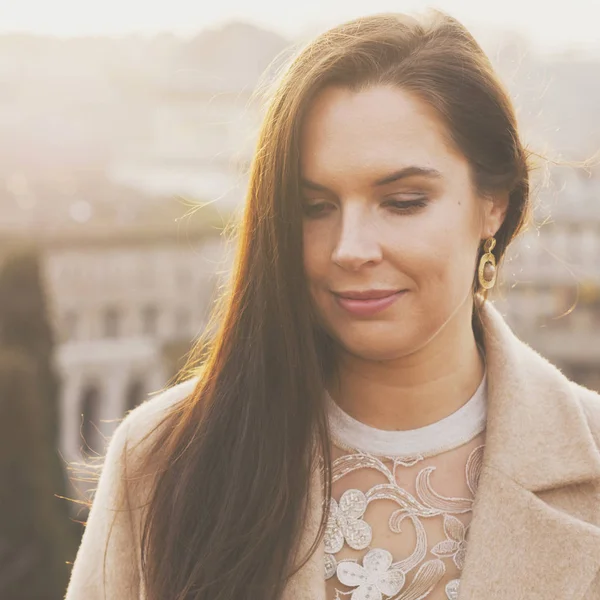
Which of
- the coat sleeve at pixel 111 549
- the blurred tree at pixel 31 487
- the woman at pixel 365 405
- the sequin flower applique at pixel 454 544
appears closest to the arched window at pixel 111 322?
the blurred tree at pixel 31 487

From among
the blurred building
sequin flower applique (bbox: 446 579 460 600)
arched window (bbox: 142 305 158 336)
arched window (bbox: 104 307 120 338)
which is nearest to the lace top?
sequin flower applique (bbox: 446 579 460 600)

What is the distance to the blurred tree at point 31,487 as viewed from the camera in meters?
12.8

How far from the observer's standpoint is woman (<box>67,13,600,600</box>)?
1.82 metres

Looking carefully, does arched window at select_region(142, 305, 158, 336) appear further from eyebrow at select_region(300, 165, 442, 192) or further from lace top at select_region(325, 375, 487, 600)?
eyebrow at select_region(300, 165, 442, 192)

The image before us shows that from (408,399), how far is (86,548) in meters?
0.71

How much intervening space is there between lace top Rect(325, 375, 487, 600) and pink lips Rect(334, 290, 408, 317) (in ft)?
1.04

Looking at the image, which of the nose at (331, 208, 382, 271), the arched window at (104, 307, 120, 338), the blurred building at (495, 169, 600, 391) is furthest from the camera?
the blurred building at (495, 169, 600, 391)

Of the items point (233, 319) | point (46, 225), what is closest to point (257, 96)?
point (233, 319)

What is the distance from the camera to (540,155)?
2146 mm

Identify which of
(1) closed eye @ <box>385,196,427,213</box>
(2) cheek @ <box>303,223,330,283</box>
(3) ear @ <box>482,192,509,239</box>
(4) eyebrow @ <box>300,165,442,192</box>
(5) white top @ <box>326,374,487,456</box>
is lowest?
(5) white top @ <box>326,374,487,456</box>

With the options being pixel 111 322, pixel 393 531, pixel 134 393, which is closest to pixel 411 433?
pixel 393 531

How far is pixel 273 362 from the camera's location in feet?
6.37

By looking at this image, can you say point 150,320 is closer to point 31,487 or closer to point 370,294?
point 31,487

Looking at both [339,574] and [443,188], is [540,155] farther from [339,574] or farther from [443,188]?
[339,574]
